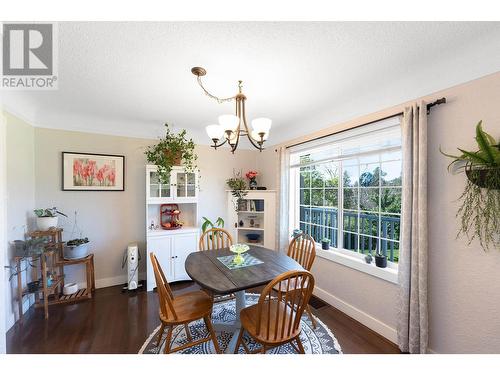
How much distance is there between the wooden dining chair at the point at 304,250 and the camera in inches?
84.4

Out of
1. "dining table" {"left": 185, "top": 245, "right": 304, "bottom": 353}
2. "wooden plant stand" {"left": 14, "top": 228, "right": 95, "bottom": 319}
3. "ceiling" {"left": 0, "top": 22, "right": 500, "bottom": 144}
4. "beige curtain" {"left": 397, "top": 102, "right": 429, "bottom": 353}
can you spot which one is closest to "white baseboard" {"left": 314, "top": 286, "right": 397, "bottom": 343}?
"beige curtain" {"left": 397, "top": 102, "right": 429, "bottom": 353}

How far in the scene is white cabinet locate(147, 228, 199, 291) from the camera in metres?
2.86

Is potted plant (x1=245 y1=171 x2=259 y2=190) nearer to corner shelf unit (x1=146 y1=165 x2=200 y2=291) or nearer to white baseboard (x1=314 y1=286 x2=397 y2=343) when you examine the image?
corner shelf unit (x1=146 y1=165 x2=200 y2=291)

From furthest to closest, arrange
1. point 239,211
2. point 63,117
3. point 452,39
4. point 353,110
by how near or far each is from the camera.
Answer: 1. point 239,211
2. point 63,117
3. point 353,110
4. point 452,39

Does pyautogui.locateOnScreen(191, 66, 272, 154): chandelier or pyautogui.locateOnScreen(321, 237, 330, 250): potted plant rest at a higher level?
pyautogui.locateOnScreen(191, 66, 272, 154): chandelier

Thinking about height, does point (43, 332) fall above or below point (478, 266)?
below

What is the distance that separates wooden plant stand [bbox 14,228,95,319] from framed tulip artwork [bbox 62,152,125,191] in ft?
2.22

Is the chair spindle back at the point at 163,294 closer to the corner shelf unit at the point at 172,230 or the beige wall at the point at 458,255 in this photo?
the corner shelf unit at the point at 172,230

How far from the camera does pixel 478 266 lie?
140 cm

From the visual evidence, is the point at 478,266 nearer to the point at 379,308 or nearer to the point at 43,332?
the point at 379,308

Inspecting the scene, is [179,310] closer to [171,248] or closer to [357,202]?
[171,248]

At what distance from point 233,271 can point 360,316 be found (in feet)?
4.96
